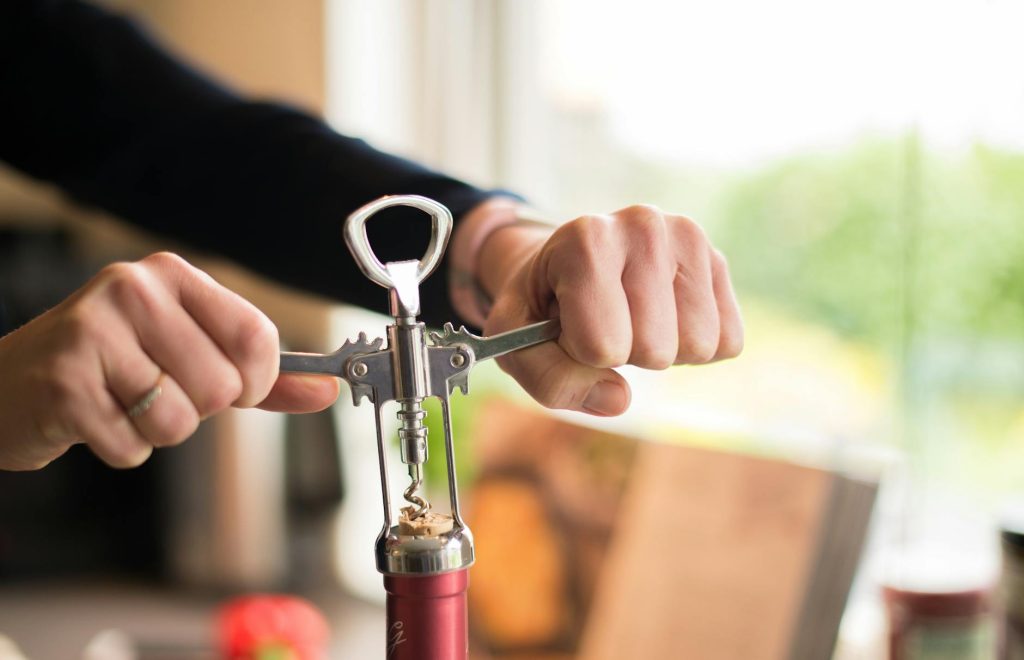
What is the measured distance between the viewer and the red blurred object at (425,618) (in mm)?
423

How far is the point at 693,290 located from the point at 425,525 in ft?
0.60

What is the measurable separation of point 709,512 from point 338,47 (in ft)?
4.17

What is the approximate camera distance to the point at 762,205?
134 centimetres

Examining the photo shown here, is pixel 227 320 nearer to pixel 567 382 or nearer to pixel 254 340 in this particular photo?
pixel 254 340

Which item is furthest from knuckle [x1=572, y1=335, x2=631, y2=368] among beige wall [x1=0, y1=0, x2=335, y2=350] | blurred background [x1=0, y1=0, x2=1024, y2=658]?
beige wall [x1=0, y1=0, x2=335, y2=350]

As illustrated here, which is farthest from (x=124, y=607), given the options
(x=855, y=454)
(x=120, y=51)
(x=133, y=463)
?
(x=133, y=463)

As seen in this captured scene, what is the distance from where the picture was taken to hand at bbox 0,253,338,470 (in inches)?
16.1

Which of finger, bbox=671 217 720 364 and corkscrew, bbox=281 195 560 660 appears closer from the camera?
corkscrew, bbox=281 195 560 660

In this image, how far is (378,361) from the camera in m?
0.44

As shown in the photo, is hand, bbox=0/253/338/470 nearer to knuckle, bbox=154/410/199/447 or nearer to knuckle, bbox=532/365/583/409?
knuckle, bbox=154/410/199/447

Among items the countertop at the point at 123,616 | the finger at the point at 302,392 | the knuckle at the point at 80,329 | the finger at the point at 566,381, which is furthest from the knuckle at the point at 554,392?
the countertop at the point at 123,616

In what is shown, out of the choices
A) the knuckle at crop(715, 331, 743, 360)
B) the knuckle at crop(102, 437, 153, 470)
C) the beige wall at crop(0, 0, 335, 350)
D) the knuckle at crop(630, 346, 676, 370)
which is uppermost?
the beige wall at crop(0, 0, 335, 350)

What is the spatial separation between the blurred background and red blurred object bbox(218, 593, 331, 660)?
0.35m

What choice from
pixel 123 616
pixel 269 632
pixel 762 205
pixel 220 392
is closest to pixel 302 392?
pixel 220 392
